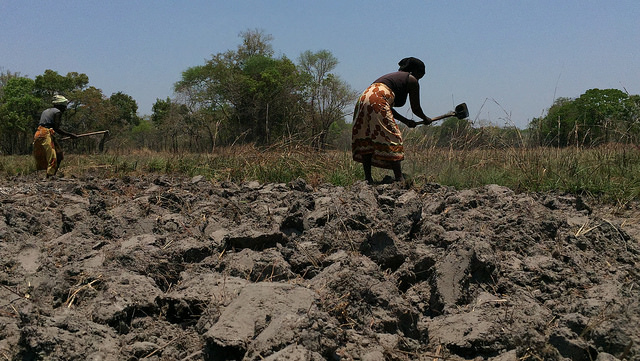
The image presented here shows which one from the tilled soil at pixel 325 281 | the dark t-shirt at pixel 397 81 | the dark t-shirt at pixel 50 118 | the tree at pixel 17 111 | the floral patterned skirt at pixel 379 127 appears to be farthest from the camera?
the tree at pixel 17 111

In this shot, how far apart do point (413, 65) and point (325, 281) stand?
4.19 metres

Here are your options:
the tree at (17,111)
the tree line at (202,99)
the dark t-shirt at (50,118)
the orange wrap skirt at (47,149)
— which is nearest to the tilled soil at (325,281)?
the orange wrap skirt at (47,149)

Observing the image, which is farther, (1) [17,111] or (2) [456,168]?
(1) [17,111]

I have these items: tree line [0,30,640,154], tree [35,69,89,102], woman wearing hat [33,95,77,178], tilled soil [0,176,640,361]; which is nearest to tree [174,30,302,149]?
tree line [0,30,640,154]

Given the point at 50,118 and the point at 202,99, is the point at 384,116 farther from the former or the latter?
the point at 202,99

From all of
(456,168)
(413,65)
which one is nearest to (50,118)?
(413,65)

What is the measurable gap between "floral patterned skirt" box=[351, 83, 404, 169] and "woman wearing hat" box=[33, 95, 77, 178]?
18.3ft

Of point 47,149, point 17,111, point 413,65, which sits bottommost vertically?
point 47,149

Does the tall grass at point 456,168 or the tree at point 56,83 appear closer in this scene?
the tall grass at point 456,168

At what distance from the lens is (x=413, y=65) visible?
253 inches

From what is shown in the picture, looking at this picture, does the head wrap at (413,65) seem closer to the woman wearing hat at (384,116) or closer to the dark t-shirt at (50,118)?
the woman wearing hat at (384,116)

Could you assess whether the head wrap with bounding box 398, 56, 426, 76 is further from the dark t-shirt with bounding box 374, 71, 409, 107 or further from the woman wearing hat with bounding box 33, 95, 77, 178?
the woman wearing hat with bounding box 33, 95, 77, 178

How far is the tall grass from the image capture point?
18.5ft

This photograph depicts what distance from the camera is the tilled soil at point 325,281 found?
227cm
